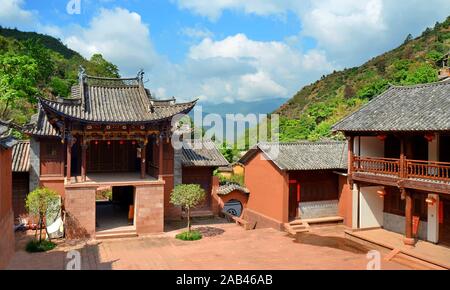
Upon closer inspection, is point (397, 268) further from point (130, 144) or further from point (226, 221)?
point (130, 144)

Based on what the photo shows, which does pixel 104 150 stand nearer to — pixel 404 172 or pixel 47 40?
pixel 404 172

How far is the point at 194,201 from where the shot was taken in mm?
15844

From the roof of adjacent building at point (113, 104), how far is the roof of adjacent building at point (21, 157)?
3038mm

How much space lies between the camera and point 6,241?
11805mm

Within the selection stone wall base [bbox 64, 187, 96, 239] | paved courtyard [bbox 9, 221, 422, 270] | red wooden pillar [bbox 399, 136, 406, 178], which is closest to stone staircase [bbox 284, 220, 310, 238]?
paved courtyard [bbox 9, 221, 422, 270]

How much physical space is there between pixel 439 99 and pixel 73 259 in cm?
1366

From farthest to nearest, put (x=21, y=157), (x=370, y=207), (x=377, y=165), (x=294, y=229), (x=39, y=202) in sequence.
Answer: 1. (x=21, y=157)
2. (x=294, y=229)
3. (x=370, y=207)
4. (x=377, y=165)
5. (x=39, y=202)

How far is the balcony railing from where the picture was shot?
12516mm

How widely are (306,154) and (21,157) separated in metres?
12.9

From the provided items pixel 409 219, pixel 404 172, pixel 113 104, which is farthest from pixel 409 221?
pixel 113 104

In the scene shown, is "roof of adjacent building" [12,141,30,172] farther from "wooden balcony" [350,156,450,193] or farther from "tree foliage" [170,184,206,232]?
"wooden balcony" [350,156,450,193]
